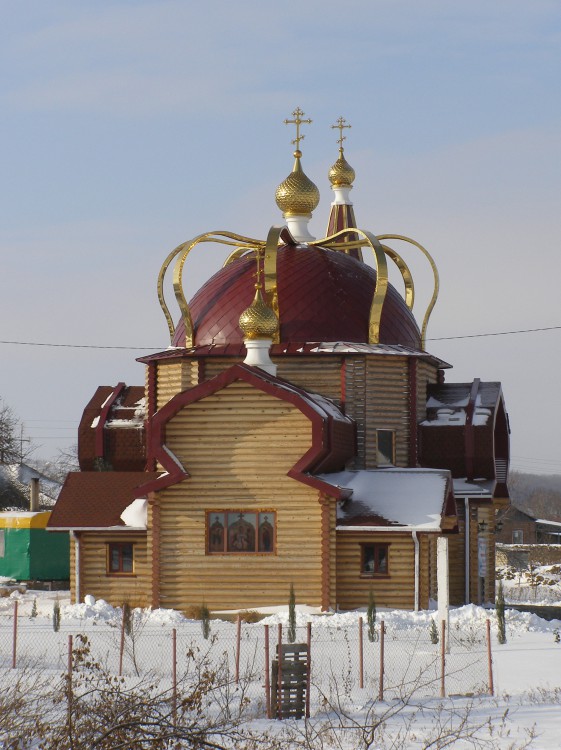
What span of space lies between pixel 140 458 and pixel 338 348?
19.3ft

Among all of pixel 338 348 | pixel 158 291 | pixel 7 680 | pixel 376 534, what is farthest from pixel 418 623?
pixel 158 291

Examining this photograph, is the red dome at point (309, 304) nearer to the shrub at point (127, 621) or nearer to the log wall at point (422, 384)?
the log wall at point (422, 384)

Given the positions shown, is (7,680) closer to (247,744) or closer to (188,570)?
(247,744)

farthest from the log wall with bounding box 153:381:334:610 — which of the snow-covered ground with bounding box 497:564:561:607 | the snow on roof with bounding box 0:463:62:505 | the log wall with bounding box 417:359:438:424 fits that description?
the snow on roof with bounding box 0:463:62:505

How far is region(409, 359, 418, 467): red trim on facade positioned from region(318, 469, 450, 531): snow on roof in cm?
167

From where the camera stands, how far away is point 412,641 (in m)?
21.6

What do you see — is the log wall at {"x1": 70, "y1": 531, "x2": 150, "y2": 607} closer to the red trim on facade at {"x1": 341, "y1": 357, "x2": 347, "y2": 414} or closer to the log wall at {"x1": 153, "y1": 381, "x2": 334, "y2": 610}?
the log wall at {"x1": 153, "y1": 381, "x2": 334, "y2": 610}

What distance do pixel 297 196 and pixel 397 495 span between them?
29.2 feet

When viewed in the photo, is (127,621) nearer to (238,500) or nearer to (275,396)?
(238,500)

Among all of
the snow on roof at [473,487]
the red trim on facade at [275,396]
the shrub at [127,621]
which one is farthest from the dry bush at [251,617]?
the snow on roof at [473,487]

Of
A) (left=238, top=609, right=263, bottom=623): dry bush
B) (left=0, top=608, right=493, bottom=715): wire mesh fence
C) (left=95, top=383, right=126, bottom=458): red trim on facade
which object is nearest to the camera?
(left=0, top=608, right=493, bottom=715): wire mesh fence

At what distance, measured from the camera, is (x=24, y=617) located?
25.4 meters

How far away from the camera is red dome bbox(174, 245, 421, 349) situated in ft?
96.0

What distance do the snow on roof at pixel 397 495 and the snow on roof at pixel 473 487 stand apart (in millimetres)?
2362
